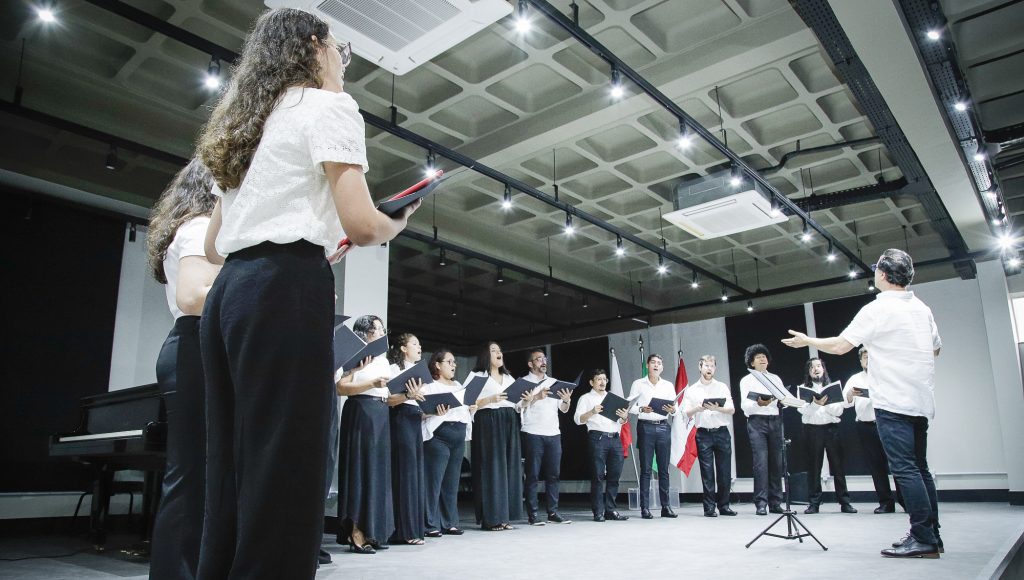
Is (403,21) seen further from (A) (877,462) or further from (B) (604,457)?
(A) (877,462)

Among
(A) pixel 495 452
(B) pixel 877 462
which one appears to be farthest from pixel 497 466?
(B) pixel 877 462

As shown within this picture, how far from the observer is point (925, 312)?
11.2ft

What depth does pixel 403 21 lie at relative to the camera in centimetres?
378

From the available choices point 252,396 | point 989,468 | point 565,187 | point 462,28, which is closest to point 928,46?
point 462,28

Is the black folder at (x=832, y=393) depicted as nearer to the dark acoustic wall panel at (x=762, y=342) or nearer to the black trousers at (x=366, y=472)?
the dark acoustic wall panel at (x=762, y=342)

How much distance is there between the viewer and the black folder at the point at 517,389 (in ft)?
18.6

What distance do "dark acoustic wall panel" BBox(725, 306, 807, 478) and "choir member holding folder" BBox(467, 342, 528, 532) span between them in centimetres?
509

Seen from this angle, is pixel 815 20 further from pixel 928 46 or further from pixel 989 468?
pixel 989 468

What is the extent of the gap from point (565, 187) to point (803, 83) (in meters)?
2.85

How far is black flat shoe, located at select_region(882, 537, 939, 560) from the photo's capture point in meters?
3.22

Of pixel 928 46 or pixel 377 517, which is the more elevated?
pixel 928 46

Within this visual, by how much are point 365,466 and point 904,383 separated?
3026mm

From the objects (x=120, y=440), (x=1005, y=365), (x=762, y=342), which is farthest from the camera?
(x=762, y=342)

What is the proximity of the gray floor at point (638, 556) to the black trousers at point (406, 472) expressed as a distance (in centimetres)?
17
